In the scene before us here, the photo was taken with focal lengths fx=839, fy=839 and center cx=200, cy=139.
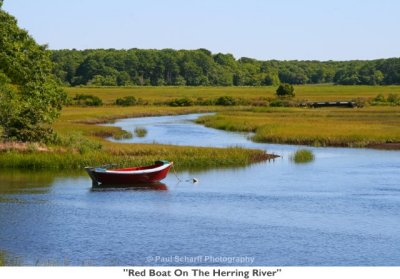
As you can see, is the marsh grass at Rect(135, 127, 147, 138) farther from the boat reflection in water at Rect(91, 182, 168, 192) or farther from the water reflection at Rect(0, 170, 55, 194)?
the boat reflection in water at Rect(91, 182, 168, 192)

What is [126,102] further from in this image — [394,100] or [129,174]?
[129,174]

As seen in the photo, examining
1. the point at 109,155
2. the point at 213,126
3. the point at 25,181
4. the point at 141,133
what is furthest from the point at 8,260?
the point at 213,126

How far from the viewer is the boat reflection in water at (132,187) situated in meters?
47.1

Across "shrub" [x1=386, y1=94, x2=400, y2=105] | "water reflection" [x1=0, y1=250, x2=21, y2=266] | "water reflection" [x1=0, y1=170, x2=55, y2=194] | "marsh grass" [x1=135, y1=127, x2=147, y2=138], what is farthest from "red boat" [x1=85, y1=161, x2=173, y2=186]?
"shrub" [x1=386, y1=94, x2=400, y2=105]

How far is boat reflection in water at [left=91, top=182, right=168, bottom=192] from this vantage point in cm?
4709

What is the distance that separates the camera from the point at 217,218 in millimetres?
37938

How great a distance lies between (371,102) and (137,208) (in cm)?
9423

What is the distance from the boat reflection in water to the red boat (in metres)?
0.16

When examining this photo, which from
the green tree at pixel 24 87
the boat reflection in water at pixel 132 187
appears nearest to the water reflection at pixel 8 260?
the boat reflection in water at pixel 132 187

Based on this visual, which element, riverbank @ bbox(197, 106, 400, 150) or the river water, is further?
riverbank @ bbox(197, 106, 400, 150)

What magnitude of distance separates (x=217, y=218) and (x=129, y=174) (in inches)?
432

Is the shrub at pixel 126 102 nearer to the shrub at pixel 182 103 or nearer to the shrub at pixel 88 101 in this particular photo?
the shrub at pixel 88 101
